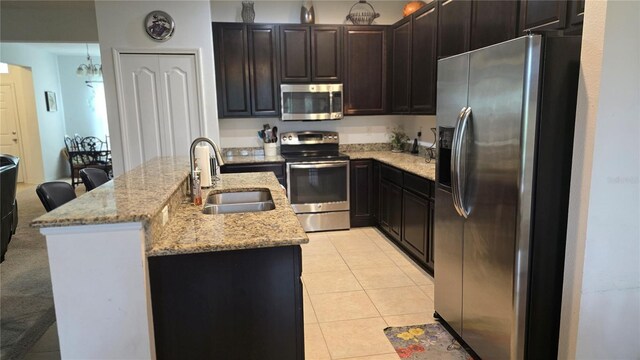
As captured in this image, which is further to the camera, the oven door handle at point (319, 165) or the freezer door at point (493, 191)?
the oven door handle at point (319, 165)

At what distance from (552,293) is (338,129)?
142 inches

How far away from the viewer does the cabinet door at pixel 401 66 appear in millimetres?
4195

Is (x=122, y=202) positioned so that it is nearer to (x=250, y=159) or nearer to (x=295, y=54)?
(x=250, y=159)

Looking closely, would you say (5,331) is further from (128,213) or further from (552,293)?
(552,293)

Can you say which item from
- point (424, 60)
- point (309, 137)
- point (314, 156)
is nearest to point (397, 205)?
point (314, 156)

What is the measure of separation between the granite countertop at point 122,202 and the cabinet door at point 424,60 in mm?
2384

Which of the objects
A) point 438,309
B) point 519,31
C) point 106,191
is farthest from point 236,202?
point 519,31

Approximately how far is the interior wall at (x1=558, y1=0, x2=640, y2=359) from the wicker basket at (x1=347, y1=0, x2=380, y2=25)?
3.41 m

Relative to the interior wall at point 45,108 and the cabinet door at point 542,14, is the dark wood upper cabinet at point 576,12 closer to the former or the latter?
the cabinet door at point 542,14

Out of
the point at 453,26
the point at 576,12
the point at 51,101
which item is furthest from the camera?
the point at 51,101

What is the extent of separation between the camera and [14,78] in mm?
7543

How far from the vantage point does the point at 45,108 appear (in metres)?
8.04

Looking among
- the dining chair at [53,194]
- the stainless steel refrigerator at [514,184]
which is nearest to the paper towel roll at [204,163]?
the dining chair at [53,194]

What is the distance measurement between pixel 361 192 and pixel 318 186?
0.53 metres
